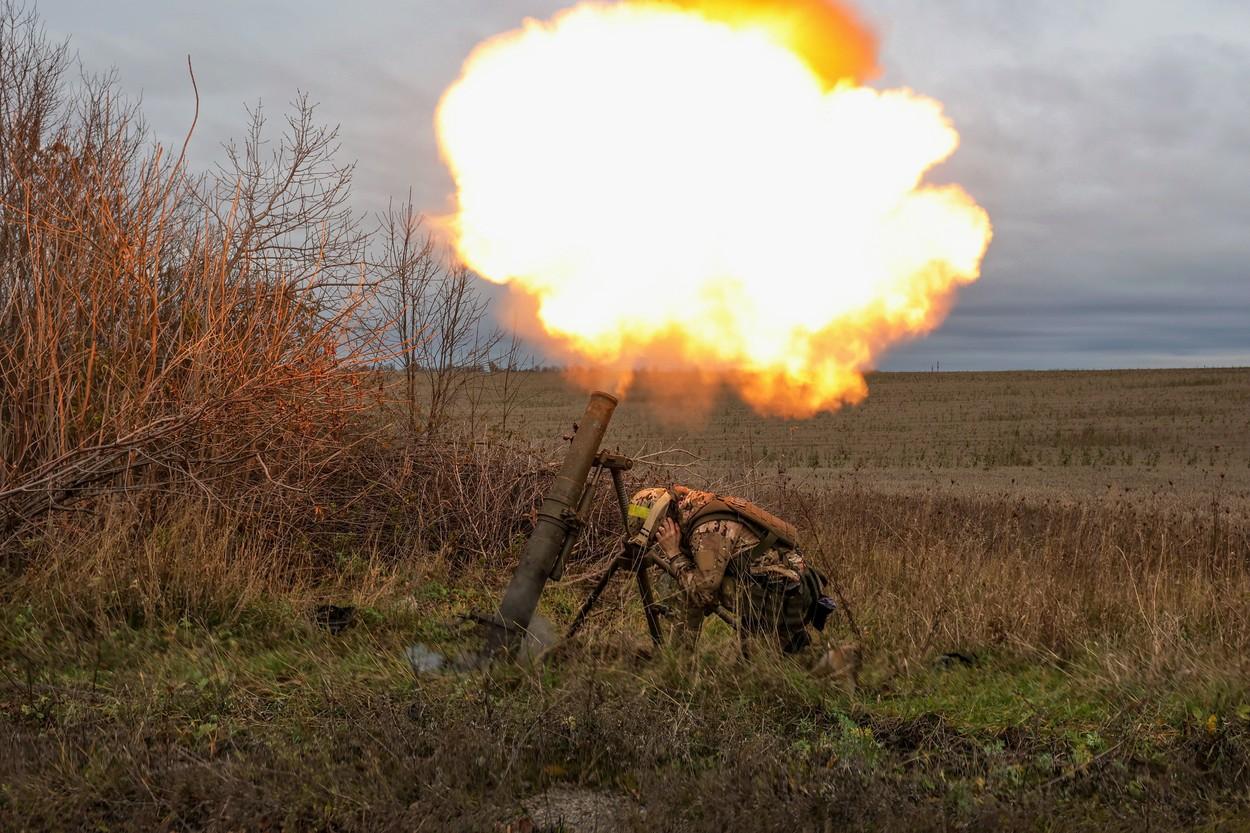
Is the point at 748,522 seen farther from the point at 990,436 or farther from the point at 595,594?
the point at 990,436

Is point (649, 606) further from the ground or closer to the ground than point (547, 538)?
closer to the ground

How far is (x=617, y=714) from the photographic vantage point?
525 cm

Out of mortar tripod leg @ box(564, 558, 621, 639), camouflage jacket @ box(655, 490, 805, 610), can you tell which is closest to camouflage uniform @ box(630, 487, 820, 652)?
camouflage jacket @ box(655, 490, 805, 610)

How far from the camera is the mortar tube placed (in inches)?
251

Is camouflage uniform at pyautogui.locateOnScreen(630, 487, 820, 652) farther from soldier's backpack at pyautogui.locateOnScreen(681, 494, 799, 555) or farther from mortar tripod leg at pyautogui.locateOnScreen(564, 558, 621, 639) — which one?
mortar tripod leg at pyautogui.locateOnScreen(564, 558, 621, 639)

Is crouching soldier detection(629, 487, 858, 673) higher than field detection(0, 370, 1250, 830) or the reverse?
higher

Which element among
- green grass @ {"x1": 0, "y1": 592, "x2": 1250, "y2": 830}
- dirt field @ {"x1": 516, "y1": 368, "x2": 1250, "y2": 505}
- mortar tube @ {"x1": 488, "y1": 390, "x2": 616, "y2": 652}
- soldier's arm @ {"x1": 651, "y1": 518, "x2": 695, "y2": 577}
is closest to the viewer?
green grass @ {"x1": 0, "y1": 592, "x2": 1250, "y2": 830}

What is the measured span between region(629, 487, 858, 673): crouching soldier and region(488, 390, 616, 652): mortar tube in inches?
16.9

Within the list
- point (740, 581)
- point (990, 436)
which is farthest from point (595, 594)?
point (990, 436)

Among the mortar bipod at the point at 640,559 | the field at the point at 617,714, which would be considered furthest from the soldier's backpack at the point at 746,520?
the field at the point at 617,714

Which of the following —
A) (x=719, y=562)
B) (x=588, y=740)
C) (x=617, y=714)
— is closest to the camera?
(x=588, y=740)

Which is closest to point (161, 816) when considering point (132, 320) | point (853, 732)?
point (853, 732)

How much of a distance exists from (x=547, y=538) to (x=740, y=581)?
4.13 ft

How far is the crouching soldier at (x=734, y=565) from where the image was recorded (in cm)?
641
